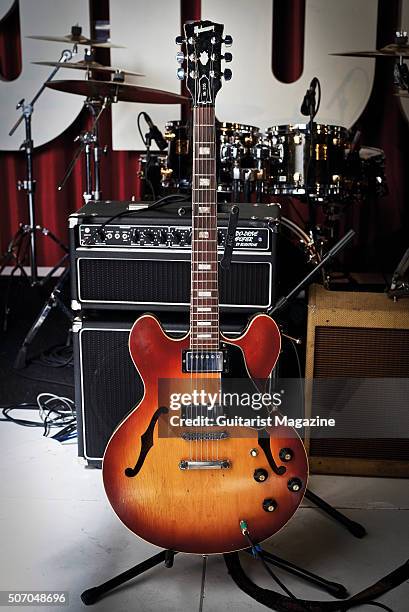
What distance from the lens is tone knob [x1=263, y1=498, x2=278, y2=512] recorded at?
137 centimetres

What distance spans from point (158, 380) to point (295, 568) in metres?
0.51

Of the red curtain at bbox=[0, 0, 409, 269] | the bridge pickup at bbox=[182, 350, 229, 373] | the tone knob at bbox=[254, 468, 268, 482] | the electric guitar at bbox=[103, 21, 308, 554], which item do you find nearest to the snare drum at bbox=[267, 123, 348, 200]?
→ the red curtain at bbox=[0, 0, 409, 269]

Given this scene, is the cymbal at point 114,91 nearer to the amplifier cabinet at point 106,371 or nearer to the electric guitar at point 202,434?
the amplifier cabinet at point 106,371

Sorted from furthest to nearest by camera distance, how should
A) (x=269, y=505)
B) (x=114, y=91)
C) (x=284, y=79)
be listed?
(x=284, y=79)
(x=114, y=91)
(x=269, y=505)

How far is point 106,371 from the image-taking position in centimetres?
181

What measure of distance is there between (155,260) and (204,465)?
2.05 feet

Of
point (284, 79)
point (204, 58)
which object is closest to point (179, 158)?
point (284, 79)

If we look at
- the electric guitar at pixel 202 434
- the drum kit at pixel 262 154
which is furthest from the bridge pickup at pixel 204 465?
the drum kit at pixel 262 154

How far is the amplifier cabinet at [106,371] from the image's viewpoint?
5.91 ft

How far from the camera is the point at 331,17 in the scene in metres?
3.91

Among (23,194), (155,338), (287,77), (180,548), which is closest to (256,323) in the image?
(155,338)

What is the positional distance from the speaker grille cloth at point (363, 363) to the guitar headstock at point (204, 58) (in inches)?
28.7

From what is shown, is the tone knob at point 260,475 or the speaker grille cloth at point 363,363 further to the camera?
the speaker grille cloth at point 363,363

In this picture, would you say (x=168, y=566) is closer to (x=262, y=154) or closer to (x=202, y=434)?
(x=202, y=434)
